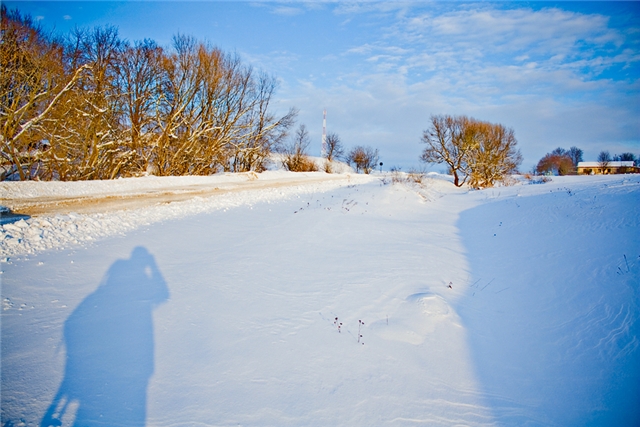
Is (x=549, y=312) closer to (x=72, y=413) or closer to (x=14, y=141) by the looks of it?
(x=72, y=413)

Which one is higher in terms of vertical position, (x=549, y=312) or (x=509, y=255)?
(x=509, y=255)

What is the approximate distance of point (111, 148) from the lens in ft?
56.7

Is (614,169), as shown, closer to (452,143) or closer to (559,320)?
(452,143)

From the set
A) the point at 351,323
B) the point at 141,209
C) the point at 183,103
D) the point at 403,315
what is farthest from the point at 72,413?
the point at 183,103

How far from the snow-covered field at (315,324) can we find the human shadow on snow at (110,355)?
2 cm

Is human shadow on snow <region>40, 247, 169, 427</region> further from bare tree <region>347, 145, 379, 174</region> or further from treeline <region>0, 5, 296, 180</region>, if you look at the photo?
bare tree <region>347, 145, 379, 174</region>

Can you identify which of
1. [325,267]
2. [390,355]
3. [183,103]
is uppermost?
[183,103]

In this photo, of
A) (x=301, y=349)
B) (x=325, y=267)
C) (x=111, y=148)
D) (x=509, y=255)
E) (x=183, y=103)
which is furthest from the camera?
(x=183, y=103)

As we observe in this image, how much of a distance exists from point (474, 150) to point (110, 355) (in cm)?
3084

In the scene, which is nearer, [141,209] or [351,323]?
[351,323]

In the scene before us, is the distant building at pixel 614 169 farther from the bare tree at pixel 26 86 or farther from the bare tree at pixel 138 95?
the bare tree at pixel 26 86

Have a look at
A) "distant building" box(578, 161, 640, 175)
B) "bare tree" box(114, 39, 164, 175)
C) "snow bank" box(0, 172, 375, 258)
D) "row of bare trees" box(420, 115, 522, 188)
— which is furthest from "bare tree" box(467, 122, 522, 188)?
"bare tree" box(114, 39, 164, 175)

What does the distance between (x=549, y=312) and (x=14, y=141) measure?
1952cm

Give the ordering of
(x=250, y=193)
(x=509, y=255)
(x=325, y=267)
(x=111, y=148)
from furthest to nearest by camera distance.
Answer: (x=111, y=148) < (x=250, y=193) < (x=509, y=255) < (x=325, y=267)
